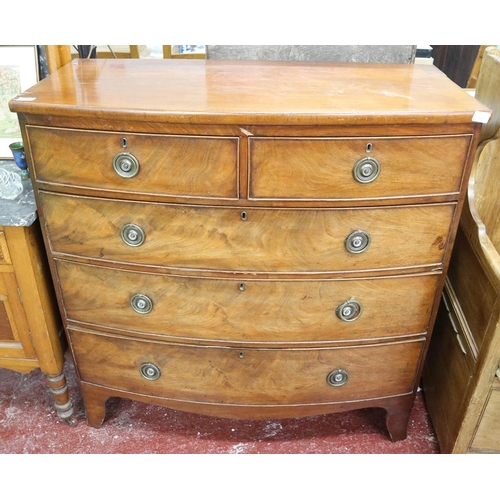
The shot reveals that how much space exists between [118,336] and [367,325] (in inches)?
28.5

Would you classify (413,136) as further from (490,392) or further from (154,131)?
(490,392)

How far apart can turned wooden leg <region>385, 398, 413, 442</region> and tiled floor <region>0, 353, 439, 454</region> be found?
0.14 feet

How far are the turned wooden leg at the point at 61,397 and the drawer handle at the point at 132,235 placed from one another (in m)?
0.67

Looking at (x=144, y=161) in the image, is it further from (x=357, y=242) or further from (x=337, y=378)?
(x=337, y=378)

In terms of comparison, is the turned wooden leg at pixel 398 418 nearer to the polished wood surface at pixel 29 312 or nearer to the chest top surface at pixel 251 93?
the chest top surface at pixel 251 93

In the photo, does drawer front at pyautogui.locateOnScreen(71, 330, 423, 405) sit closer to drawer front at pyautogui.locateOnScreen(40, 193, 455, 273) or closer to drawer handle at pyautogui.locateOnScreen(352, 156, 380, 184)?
drawer front at pyautogui.locateOnScreen(40, 193, 455, 273)

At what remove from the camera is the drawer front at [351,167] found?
1136 mm

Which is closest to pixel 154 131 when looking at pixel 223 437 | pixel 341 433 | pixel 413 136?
pixel 413 136

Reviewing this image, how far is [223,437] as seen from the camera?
5.72 feet

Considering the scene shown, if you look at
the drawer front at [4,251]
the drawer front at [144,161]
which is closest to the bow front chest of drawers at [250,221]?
the drawer front at [144,161]

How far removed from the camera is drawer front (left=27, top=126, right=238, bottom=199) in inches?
45.1

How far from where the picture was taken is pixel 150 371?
1.54m

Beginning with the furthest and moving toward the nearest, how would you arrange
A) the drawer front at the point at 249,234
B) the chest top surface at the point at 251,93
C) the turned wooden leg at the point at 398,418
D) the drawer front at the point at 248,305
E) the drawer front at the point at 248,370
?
the turned wooden leg at the point at 398,418, the drawer front at the point at 248,370, the drawer front at the point at 248,305, the drawer front at the point at 249,234, the chest top surface at the point at 251,93

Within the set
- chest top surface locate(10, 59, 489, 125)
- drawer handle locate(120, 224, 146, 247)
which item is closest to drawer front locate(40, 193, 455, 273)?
drawer handle locate(120, 224, 146, 247)
